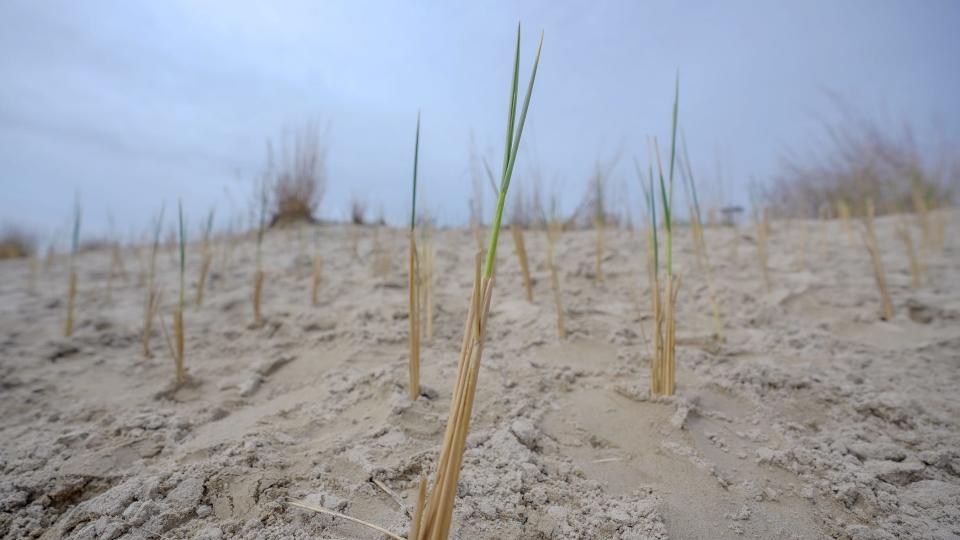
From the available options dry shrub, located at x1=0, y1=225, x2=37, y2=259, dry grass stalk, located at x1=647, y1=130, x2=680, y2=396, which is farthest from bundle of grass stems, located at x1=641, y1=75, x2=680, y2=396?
dry shrub, located at x1=0, y1=225, x2=37, y2=259

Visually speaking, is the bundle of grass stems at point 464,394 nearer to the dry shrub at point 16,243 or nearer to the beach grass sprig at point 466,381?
the beach grass sprig at point 466,381

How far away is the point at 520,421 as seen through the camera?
43.2 inches

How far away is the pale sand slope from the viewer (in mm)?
835

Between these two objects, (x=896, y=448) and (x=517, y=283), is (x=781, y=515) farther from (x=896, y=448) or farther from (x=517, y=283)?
(x=517, y=283)

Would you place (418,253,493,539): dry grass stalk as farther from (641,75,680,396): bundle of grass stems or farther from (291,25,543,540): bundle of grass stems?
(641,75,680,396): bundle of grass stems

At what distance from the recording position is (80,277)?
10.5 feet

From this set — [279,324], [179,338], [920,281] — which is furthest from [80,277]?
[920,281]

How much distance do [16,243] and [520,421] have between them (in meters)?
7.42

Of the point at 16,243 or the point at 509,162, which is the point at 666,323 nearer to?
the point at 509,162

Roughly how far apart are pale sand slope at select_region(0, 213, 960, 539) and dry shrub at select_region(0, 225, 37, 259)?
4.04 metres

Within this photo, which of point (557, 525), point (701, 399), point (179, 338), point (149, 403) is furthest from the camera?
point (179, 338)

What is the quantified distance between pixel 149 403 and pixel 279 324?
2.19ft

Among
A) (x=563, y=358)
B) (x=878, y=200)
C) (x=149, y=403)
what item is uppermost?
(x=878, y=200)

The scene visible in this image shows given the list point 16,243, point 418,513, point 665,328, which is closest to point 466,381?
point 418,513
